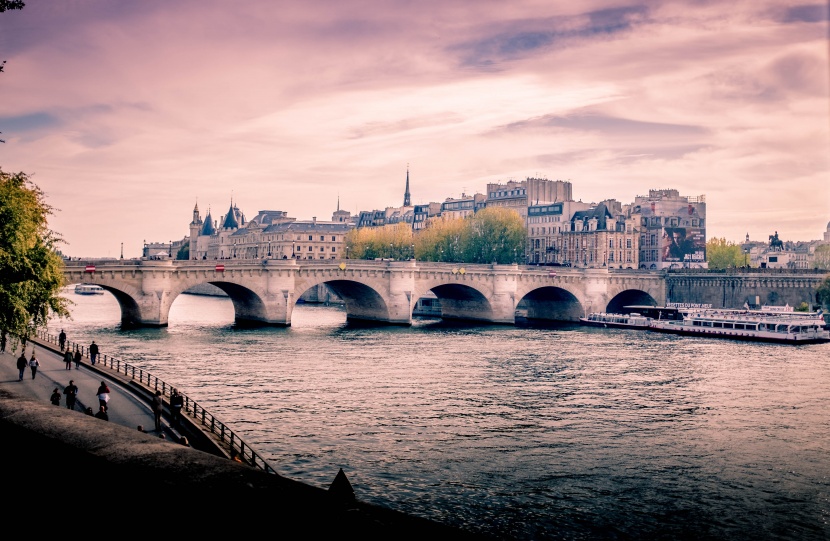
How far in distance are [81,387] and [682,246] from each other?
388 feet

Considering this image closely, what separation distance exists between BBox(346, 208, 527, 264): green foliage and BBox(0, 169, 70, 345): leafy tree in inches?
3710

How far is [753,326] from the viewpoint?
79188 mm

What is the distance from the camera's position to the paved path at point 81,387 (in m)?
26.6

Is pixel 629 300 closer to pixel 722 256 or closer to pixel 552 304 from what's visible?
pixel 552 304

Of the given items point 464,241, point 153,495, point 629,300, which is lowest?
point 153,495

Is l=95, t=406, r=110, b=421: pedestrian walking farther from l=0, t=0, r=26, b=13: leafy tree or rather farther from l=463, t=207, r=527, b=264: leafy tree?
l=463, t=207, r=527, b=264: leafy tree

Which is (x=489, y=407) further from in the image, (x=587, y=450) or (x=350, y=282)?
(x=350, y=282)

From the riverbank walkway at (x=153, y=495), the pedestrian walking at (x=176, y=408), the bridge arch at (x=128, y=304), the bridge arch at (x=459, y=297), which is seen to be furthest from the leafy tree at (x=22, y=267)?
the bridge arch at (x=459, y=297)

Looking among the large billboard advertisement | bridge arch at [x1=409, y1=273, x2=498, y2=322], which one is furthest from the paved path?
the large billboard advertisement

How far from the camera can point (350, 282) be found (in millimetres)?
87875

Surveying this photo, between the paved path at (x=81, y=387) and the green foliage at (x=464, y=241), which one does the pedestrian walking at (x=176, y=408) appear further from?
the green foliage at (x=464, y=241)

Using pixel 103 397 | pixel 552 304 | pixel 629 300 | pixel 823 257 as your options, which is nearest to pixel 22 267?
pixel 103 397

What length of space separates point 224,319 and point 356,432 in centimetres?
6330

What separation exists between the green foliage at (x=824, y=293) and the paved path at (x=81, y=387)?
77.2 meters
